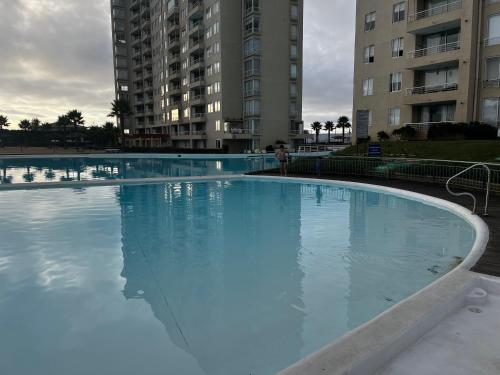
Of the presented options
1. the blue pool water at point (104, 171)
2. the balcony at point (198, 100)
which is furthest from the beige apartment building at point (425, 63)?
the balcony at point (198, 100)

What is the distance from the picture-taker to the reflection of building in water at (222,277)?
532 centimetres

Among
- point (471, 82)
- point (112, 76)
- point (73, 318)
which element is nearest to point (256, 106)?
point (471, 82)

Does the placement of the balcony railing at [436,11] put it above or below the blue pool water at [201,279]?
above

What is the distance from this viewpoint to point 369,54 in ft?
122

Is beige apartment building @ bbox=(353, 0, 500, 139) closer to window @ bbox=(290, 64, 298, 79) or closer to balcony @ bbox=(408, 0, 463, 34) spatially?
balcony @ bbox=(408, 0, 463, 34)

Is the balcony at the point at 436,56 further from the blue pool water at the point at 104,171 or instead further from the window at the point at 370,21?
the blue pool water at the point at 104,171

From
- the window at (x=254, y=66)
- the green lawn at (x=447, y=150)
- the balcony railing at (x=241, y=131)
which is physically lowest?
the green lawn at (x=447, y=150)

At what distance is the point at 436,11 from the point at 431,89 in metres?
6.47

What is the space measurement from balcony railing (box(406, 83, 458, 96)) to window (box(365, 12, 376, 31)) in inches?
318

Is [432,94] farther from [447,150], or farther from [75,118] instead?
[75,118]

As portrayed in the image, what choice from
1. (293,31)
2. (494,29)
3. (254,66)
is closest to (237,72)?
(254,66)

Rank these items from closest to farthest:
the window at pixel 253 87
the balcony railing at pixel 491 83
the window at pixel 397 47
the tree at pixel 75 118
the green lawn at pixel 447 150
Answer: the green lawn at pixel 447 150 → the balcony railing at pixel 491 83 → the window at pixel 397 47 → the window at pixel 253 87 → the tree at pixel 75 118

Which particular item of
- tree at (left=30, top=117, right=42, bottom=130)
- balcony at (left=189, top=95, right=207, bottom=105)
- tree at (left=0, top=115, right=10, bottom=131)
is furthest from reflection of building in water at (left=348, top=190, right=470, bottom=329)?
tree at (left=0, top=115, right=10, bottom=131)

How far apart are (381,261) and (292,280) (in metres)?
2.42
